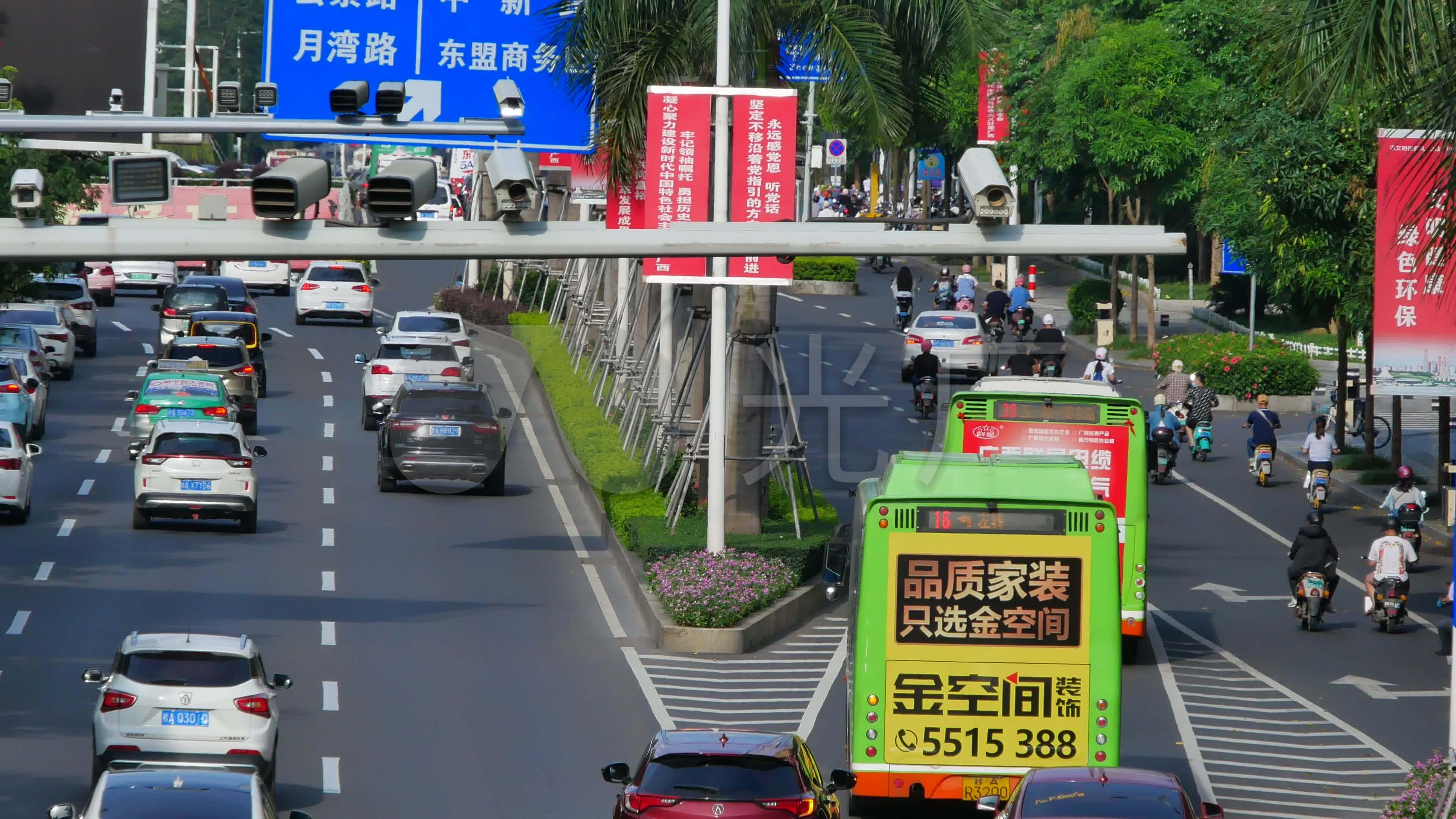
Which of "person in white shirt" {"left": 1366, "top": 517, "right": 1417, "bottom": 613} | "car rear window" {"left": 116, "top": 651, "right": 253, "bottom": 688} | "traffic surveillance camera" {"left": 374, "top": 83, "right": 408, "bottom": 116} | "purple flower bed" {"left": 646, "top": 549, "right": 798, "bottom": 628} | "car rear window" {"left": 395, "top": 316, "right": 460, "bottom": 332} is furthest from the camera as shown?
"car rear window" {"left": 395, "top": 316, "right": 460, "bottom": 332}

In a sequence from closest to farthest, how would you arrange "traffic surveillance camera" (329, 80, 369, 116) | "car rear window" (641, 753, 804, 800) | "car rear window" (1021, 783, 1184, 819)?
"car rear window" (1021, 783, 1184, 819)
"car rear window" (641, 753, 804, 800)
"traffic surveillance camera" (329, 80, 369, 116)

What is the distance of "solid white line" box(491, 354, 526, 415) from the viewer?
45.4m

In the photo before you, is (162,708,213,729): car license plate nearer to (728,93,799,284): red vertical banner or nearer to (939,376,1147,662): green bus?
(728,93,799,284): red vertical banner

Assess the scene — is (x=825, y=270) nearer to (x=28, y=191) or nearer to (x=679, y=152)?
(x=679, y=152)

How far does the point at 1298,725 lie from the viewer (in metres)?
22.1

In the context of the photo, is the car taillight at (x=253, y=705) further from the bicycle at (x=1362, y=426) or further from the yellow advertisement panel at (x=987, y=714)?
the bicycle at (x=1362, y=426)

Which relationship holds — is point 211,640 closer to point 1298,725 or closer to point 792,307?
point 1298,725

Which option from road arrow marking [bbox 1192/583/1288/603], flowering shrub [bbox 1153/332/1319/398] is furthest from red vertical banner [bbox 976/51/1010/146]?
road arrow marking [bbox 1192/583/1288/603]

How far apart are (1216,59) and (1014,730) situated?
160 ft

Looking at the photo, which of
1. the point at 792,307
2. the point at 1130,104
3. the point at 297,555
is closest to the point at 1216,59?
the point at 1130,104

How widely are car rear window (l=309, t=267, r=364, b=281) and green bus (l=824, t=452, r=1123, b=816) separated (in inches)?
→ 1718

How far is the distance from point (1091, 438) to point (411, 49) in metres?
11.5

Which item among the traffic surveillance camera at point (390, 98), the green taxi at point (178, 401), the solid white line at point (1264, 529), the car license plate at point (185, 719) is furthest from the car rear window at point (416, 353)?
the traffic surveillance camera at point (390, 98)

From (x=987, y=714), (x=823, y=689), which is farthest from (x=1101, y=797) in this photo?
(x=823, y=689)
